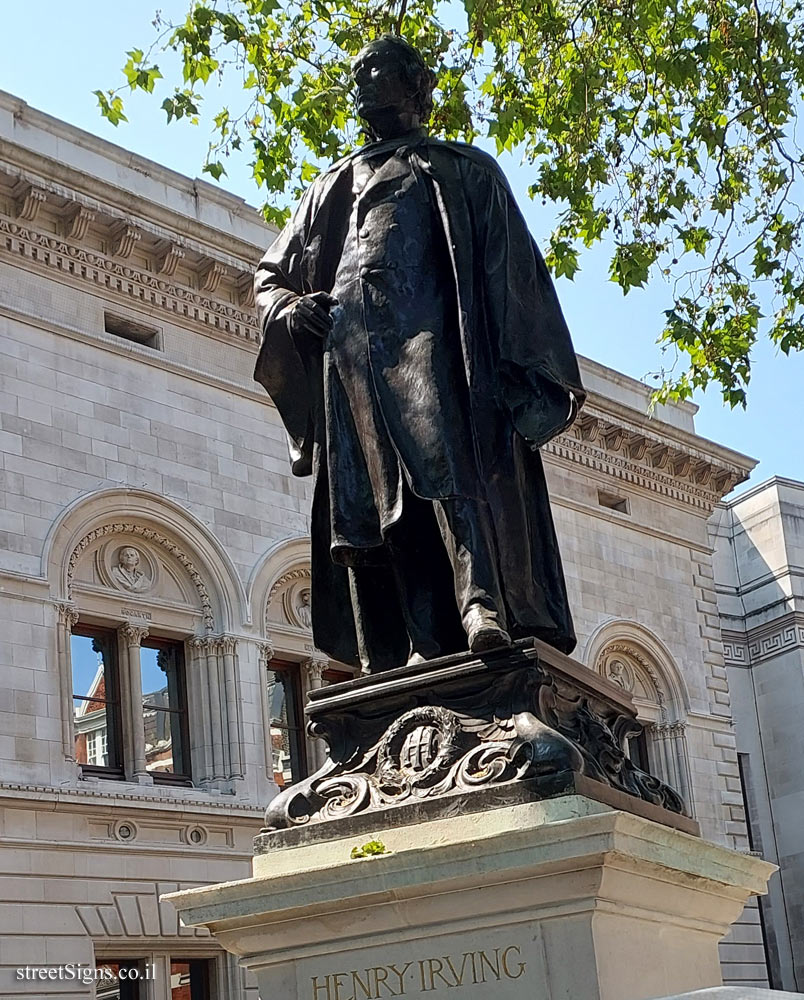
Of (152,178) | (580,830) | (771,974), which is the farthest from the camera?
(771,974)

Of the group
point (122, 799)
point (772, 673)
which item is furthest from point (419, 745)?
point (772, 673)

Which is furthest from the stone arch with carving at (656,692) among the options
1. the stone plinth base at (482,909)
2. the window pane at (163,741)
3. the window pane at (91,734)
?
the stone plinth base at (482,909)

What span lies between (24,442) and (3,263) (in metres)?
2.40

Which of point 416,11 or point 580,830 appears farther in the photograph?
point 416,11

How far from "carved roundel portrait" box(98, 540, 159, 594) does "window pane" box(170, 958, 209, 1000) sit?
471cm

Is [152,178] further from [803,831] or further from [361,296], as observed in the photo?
[803,831]

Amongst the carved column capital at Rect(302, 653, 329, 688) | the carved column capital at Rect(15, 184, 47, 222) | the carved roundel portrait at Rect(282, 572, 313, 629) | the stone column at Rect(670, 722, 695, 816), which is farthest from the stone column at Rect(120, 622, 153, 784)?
the stone column at Rect(670, 722, 695, 816)

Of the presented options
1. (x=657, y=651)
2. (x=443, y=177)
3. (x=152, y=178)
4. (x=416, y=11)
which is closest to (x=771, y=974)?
(x=657, y=651)

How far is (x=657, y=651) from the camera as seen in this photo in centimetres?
2878

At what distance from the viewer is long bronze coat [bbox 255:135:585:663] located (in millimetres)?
5000

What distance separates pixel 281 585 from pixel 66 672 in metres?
4.19

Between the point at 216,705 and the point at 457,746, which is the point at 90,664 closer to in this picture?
the point at 216,705

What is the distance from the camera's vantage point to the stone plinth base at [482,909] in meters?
4.07

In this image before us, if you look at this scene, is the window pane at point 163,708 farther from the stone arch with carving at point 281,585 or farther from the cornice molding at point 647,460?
the cornice molding at point 647,460
